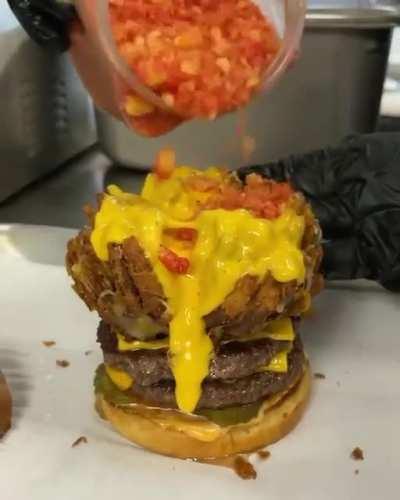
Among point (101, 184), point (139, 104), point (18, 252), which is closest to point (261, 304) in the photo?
point (139, 104)

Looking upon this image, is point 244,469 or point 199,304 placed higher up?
point 199,304

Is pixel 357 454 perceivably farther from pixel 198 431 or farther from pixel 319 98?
pixel 319 98

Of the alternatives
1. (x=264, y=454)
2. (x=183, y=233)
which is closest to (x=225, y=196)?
(x=183, y=233)

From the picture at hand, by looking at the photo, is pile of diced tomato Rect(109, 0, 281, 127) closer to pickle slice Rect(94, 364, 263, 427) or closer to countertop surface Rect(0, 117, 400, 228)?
pickle slice Rect(94, 364, 263, 427)

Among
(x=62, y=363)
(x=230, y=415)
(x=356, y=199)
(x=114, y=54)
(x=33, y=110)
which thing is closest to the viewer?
(x=114, y=54)

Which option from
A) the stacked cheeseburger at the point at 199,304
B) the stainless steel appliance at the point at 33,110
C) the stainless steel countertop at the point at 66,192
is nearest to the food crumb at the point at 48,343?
the stacked cheeseburger at the point at 199,304

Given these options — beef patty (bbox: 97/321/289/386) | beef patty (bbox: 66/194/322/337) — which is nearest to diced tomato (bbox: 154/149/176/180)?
beef patty (bbox: 66/194/322/337)
